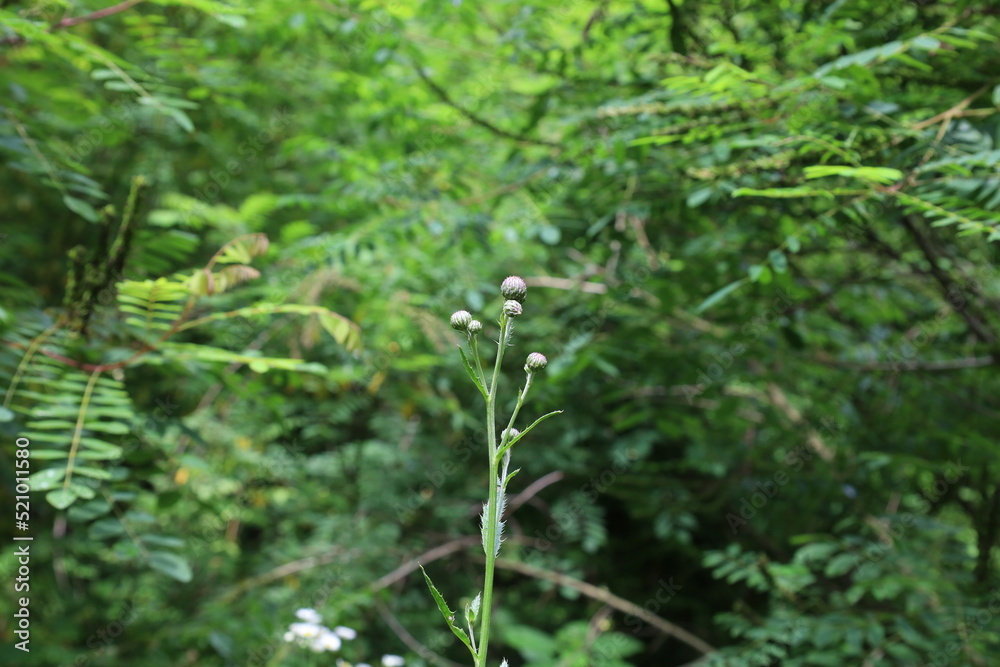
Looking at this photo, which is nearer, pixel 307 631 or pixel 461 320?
pixel 461 320

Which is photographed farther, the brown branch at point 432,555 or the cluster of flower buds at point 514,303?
the brown branch at point 432,555

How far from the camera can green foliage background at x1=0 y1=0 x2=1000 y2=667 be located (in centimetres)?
166

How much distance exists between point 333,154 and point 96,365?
1683 mm

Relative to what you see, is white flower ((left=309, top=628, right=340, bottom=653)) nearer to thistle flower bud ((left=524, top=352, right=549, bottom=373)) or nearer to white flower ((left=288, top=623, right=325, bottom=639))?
white flower ((left=288, top=623, right=325, bottom=639))

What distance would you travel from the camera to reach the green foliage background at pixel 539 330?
1.66 metres

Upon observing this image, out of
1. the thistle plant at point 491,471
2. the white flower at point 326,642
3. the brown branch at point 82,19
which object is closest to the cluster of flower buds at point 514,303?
the thistle plant at point 491,471

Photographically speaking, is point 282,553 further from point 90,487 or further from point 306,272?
point 90,487

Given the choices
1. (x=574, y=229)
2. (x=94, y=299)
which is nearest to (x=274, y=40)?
(x=574, y=229)

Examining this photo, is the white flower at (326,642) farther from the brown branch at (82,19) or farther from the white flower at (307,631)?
the brown branch at (82,19)

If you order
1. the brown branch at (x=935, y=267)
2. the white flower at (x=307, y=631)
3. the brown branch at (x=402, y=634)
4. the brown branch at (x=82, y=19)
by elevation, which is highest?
the brown branch at (x=82, y=19)

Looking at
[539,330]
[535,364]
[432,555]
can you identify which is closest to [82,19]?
[535,364]

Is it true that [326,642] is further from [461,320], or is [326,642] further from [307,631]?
[461,320]

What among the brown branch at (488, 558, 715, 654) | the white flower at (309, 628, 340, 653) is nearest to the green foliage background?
the brown branch at (488, 558, 715, 654)

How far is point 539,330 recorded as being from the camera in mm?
3246
